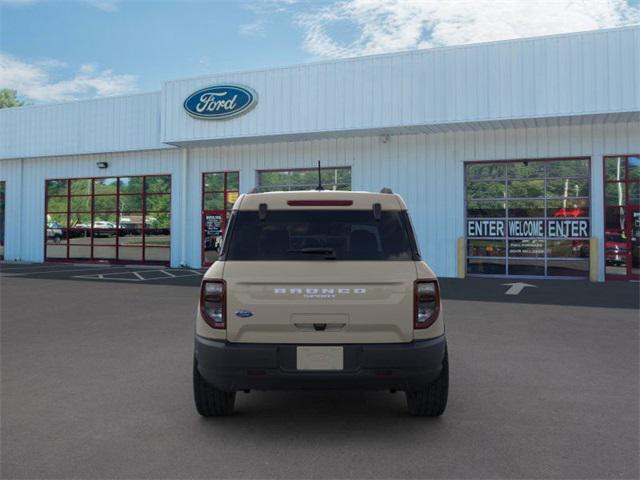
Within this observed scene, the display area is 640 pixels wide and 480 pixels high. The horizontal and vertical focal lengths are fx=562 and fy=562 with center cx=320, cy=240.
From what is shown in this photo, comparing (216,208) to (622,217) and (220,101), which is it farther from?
(622,217)

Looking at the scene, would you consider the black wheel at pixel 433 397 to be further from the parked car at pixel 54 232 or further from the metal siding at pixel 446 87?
the parked car at pixel 54 232

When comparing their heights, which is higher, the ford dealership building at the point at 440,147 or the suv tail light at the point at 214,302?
the ford dealership building at the point at 440,147

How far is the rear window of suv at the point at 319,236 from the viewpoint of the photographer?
13.2ft

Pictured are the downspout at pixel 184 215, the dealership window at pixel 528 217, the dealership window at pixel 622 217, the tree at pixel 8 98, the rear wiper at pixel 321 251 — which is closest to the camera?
the rear wiper at pixel 321 251

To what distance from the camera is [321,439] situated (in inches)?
158

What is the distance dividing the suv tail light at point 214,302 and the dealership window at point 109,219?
734 inches

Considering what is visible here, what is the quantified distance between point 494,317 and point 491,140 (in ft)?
30.4

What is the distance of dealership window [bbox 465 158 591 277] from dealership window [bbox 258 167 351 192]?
420 cm

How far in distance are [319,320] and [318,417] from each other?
3.55ft

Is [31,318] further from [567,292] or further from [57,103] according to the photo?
[57,103]

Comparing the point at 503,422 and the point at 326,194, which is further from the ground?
the point at 326,194

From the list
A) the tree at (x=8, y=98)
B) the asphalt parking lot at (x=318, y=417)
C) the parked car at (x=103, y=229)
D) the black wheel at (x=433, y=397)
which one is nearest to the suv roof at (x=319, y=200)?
the black wheel at (x=433, y=397)

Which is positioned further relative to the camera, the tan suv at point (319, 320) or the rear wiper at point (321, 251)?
the rear wiper at point (321, 251)

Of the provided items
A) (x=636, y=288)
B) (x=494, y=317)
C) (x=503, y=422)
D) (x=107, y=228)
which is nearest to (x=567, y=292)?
(x=636, y=288)
